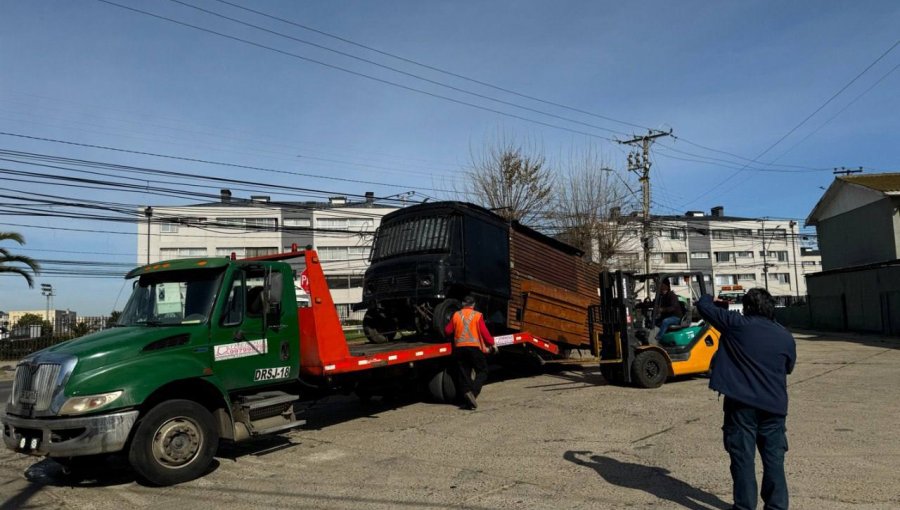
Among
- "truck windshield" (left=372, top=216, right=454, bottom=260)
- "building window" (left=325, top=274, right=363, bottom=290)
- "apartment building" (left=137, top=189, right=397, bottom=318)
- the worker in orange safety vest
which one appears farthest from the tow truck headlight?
"building window" (left=325, top=274, right=363, bottom=290)

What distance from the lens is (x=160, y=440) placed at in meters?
6.07

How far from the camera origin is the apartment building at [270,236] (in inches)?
2143

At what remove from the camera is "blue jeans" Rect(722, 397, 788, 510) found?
173 inches

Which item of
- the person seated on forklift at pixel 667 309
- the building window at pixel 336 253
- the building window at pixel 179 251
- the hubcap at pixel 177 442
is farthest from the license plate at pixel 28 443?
the building window at pixel 336 253

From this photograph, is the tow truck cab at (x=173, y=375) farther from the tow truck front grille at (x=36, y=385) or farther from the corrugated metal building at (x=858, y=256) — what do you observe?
the corrugated metal building at (x=858, y=256)

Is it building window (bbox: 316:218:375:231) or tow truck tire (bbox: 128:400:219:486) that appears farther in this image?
building window (bbox: 316:218:375:231)

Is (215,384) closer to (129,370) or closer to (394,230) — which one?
(129,370)

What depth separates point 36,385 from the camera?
5910 millimetres

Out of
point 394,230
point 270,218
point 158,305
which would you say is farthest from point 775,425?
point 270,218

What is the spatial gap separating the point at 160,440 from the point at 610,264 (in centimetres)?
2733

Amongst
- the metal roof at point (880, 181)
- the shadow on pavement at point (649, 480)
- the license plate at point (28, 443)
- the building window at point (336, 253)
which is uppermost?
the building window at point (336, 253)

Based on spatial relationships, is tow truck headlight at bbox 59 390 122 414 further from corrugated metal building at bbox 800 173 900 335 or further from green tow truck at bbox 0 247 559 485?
corrugated metal building at bbox 800 173 900 335

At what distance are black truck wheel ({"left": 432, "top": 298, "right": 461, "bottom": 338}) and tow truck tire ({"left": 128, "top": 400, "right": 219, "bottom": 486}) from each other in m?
4.41

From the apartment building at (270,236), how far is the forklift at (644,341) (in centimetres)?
4053
